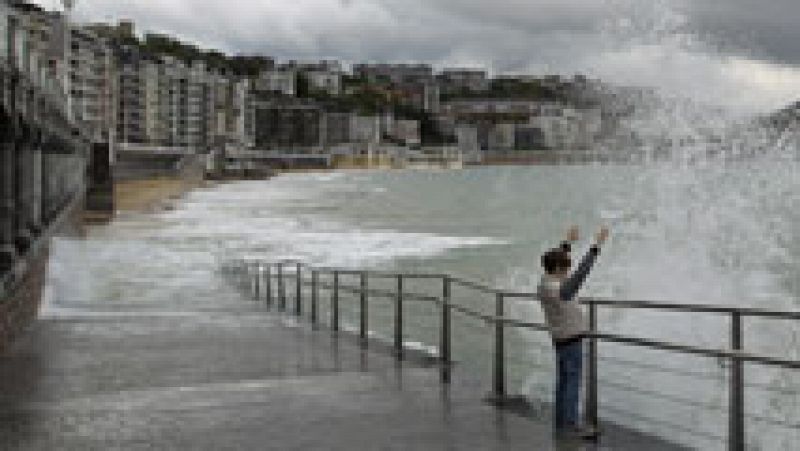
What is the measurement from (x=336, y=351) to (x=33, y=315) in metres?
5.85

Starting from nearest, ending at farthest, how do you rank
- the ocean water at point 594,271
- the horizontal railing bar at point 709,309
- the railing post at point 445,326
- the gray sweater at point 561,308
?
the horizontal railing bar at point 709,309
the gray sweater at point 561,308
the railing post at point 445,326
the ocean water at point 594,271

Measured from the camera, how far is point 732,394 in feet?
23.4

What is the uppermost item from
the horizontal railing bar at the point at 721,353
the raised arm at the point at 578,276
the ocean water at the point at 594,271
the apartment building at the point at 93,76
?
the apartment building at the point at 93,76

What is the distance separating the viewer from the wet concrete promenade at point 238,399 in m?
8.39

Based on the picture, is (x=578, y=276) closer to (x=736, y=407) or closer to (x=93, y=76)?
(x=736, y=407)

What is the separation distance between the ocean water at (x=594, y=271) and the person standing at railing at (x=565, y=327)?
0.41 meters

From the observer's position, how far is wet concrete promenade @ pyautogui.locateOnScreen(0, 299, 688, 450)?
27.5 ft

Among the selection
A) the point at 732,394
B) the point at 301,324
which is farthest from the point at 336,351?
the point at 732,394

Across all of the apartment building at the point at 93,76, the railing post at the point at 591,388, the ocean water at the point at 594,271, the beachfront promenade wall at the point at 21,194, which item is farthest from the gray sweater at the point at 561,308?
the apartment building at the point at 93,76

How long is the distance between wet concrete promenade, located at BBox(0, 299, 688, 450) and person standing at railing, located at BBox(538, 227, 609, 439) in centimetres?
23

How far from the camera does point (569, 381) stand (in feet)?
28.3

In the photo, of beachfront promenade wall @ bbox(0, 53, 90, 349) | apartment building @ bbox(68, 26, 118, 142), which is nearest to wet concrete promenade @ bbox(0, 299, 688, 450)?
beachfront promenade wall @ bbox(0, 53, 90, 349)

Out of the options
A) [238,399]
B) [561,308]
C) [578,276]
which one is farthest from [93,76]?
[578,276]

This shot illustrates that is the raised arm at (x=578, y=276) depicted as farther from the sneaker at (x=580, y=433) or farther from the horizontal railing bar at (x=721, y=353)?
the sneaker at (x=580, y=433)
